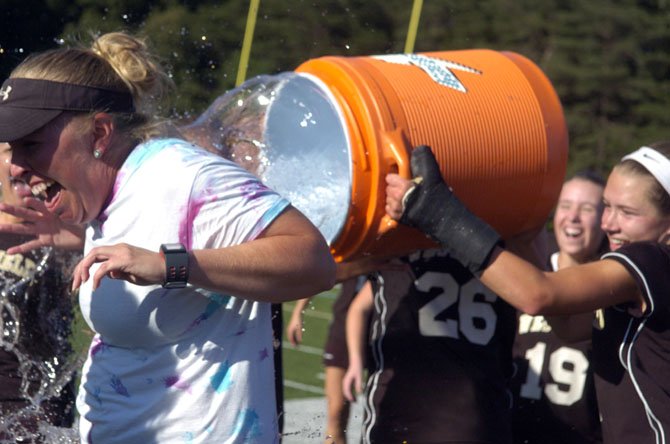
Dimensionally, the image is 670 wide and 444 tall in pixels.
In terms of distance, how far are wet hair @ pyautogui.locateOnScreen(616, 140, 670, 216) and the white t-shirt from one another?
Answer: 1324 mm

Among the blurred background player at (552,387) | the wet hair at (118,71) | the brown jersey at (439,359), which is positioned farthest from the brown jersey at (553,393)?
the wet hair at (118,71)

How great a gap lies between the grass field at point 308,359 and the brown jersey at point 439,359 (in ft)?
16.1

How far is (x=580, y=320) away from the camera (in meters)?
3.93

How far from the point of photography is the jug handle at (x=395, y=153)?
10.7 ft

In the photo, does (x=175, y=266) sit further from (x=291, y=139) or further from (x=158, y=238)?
(x=291, y=139)

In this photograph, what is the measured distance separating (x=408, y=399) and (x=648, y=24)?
10896 millimetres

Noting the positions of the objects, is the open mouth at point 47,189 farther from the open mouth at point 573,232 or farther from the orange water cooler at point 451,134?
the open mouth at point 573,232

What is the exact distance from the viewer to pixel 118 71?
8.67ft

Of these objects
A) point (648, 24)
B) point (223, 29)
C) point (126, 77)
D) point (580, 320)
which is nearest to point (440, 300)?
point (580, 320)

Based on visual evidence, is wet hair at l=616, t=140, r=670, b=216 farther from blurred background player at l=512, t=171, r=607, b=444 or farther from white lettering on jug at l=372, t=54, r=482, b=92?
blurred background player at l=512, t=171, r=607, b=444

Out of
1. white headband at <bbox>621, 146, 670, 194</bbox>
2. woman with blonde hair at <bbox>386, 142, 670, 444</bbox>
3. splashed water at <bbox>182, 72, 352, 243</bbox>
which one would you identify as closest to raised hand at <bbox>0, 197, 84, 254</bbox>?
splashed water at <bbox>182, 72, 352, 243</bbox>

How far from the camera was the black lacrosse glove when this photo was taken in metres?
3.16

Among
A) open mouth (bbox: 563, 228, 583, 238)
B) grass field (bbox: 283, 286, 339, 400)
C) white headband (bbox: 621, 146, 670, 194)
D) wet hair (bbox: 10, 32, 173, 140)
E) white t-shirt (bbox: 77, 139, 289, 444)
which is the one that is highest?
wet hair (bbox: 10, 32, 173, 140)

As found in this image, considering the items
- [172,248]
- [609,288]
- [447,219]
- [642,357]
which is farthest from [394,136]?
[172,248]
